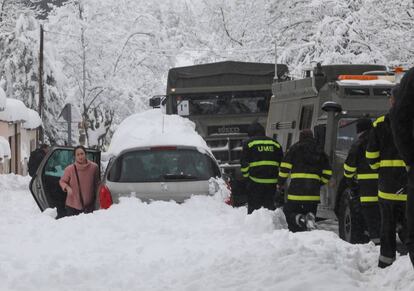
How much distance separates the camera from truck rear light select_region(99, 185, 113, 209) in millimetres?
10125

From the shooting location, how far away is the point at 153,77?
47.8 metres

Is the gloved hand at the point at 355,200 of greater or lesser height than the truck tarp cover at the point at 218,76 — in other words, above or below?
below

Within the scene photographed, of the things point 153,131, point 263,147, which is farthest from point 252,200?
point 153,131

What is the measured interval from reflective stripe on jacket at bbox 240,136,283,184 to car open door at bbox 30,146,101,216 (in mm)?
2550

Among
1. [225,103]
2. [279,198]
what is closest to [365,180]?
[279,198]

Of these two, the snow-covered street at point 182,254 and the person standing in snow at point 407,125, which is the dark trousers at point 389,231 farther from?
the person standing in snow at point 407,125

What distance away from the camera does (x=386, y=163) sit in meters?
7.65

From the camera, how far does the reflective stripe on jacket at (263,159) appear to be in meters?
12.0

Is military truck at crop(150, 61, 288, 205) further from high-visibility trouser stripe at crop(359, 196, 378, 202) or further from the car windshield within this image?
high-visibility trouser stripe at crop(359, 196, 378, 202)

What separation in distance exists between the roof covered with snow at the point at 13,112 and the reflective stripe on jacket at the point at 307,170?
799 inches

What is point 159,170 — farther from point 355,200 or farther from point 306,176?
point 355,200

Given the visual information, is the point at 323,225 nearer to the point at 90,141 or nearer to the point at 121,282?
the point at 121,282

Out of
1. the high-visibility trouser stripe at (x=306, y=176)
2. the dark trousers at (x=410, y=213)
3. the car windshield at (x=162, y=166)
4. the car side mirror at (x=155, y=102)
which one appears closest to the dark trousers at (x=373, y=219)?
the high-visibility trouser stripe at (x=306, y=176)

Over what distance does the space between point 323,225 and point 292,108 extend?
204 centimetres
